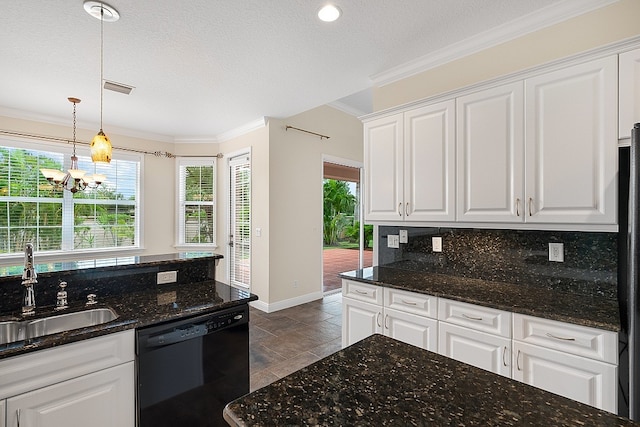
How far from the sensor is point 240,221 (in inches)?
197

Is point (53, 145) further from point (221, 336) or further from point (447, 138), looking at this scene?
point (447, 138)

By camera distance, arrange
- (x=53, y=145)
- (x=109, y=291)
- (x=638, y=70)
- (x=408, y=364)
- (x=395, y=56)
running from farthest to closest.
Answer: (x=53, y=145), (x=395, y=56), (x=109, y=291), (x=638, y=70), (x=408, y=364)

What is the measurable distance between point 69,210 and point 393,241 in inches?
187

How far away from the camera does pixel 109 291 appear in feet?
6.43

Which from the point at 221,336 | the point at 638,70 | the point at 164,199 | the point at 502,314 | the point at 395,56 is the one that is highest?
the point at 395,56

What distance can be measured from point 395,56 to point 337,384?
266 centimetres

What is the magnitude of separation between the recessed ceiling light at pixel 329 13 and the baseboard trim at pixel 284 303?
A: 352 cm

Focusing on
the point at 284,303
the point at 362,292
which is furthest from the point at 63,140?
the point at 362,292

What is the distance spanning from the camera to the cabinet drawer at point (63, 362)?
1.23 meters

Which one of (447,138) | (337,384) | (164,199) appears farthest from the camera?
(164,199)

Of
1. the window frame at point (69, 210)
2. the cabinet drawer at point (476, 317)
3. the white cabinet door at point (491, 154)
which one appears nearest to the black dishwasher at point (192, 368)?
the cabinet drawer at point (476, 317)

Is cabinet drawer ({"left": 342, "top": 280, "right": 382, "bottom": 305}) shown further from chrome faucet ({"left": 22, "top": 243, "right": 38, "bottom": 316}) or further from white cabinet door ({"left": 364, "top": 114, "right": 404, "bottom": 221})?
chrome faucet ({"left": 22, "top": 243, "right": 38, "bottom": 316})

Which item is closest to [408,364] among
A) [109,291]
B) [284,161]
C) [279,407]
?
[279,407]

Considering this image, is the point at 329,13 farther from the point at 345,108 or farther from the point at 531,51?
the point at 345,108
